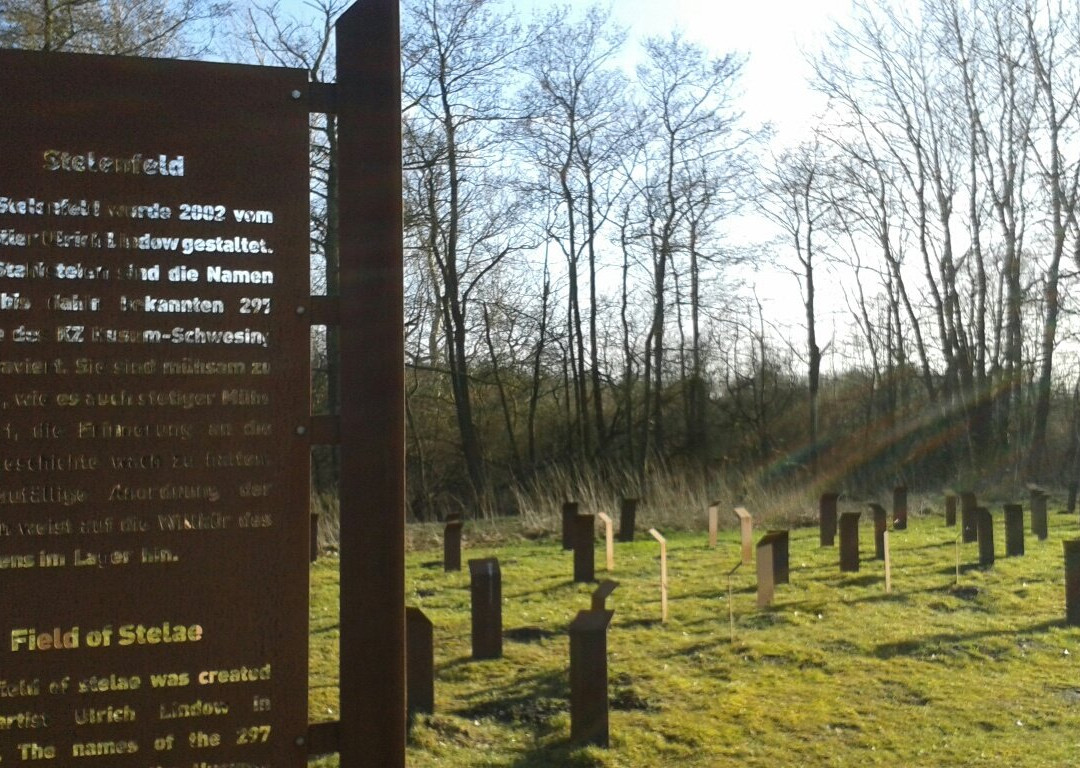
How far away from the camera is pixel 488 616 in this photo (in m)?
7.07

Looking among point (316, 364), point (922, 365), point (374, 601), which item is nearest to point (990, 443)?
point (922, 365)

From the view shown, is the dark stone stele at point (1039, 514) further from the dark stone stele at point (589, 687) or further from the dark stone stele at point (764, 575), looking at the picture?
the dark stone stele at point (589, 687)

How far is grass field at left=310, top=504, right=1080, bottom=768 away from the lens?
5.38 m

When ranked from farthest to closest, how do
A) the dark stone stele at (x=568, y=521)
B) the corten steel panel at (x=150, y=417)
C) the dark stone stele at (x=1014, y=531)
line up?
the dark stone stele at (x=568, y=521)
the dark stone stele at (x=1014, y=531)
the corten steel panel at (x=150, y=417)

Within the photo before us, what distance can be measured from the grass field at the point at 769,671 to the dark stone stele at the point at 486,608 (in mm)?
109

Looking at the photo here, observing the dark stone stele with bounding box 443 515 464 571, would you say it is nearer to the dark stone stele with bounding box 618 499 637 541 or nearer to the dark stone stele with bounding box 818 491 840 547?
the dark stone stele with bounding box 618 499 637 541

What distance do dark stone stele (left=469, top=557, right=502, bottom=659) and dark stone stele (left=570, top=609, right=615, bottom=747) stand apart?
166cm

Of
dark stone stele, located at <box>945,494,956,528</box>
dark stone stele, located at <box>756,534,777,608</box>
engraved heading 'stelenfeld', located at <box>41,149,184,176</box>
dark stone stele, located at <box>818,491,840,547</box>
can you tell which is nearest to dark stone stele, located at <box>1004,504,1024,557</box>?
dark stone stele, located at <box>818,491,840,547</box>

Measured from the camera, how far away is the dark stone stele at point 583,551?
9.98 meters

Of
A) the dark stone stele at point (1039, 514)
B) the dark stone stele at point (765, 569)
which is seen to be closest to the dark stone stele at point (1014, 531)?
the dark stone stele at point (1039, 514)

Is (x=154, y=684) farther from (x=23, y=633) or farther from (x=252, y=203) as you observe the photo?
(x=252, y=203)

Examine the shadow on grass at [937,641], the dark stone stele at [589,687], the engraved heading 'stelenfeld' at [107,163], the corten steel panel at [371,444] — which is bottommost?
the shadow on grass at [937,641]

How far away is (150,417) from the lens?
3.17 metres

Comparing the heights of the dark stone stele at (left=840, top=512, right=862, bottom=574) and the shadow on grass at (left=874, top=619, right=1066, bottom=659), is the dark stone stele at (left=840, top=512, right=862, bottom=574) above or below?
above
